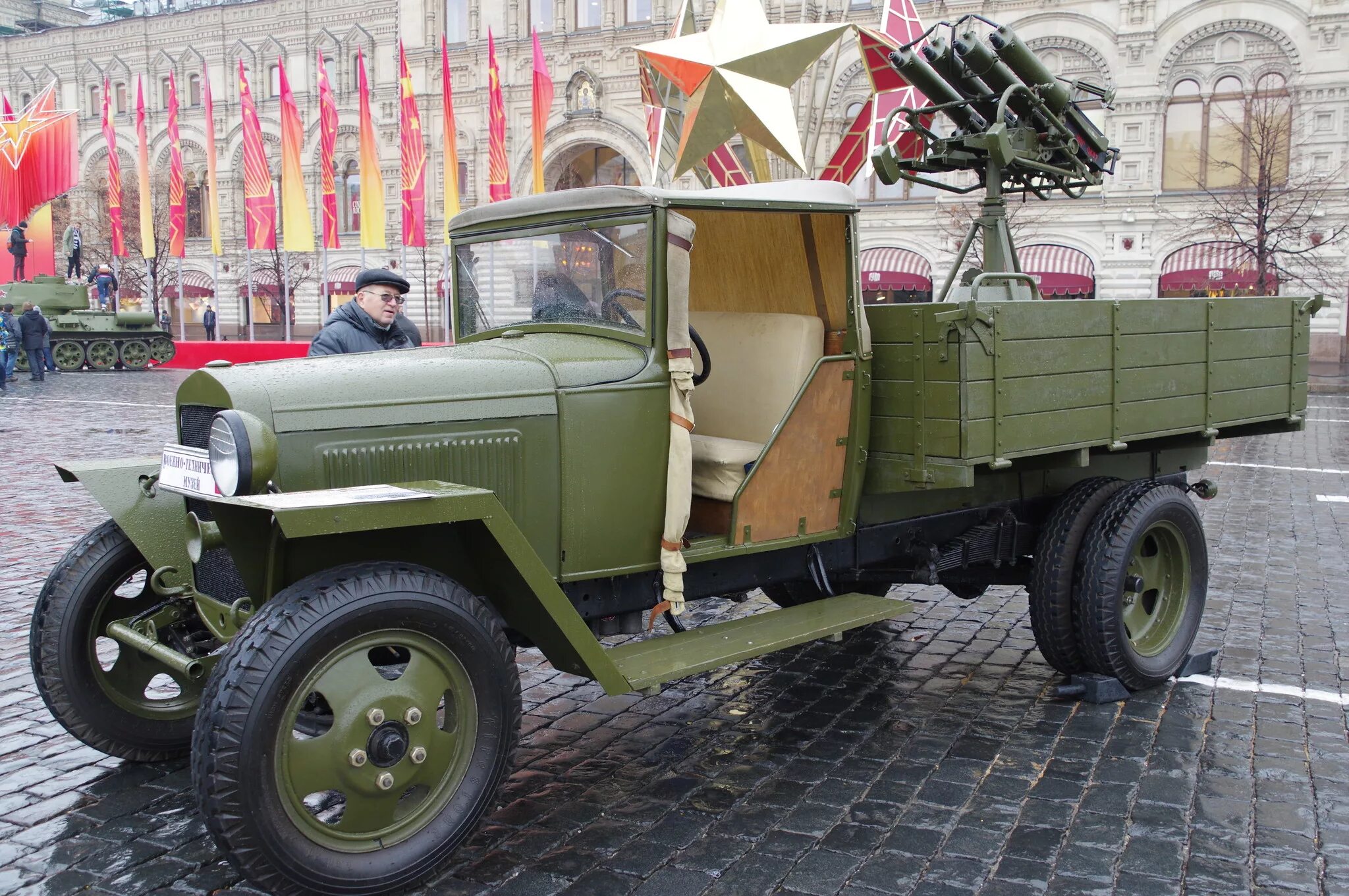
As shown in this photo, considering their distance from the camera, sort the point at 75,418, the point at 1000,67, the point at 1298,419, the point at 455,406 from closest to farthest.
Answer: the point at 455,406 < the point at 1298,419 < the point at 1000,67 < the point at 75,418

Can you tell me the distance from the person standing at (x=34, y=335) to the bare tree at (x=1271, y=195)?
26675 mm

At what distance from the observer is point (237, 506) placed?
320 centimetres

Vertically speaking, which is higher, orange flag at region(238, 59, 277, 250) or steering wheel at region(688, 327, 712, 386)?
orange flag at region(238, 59, 277, 250)

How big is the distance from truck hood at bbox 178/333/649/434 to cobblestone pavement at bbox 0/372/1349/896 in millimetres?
1340

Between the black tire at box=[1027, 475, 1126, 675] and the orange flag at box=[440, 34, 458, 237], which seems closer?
the black tire at box=[1027, 475, 1126, 675]

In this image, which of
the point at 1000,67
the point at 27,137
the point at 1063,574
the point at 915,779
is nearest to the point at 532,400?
the point at 915,779

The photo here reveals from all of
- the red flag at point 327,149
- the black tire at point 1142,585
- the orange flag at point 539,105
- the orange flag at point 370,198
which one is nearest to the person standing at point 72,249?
the red flag at point 327,149

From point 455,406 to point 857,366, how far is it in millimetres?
1665

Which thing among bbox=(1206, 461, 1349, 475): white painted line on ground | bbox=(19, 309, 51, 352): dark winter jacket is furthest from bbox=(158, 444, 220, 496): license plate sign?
bbox=(19, 309, 51, 352): dark winter jacket

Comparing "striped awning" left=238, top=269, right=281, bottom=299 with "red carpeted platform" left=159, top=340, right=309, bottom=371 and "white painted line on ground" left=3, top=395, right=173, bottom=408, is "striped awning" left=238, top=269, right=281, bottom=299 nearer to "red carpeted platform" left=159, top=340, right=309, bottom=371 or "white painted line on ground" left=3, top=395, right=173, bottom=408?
"red carpeted platform" left=159, top=340, right=309, bottom=371

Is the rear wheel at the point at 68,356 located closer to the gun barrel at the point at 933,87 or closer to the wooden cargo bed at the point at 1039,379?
the gun barrel at the point at 933,87

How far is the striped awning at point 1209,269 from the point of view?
94.8ft

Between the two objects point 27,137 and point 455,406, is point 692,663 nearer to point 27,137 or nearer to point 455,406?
point 455,406

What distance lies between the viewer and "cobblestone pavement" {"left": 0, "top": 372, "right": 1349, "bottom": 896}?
329 cm
